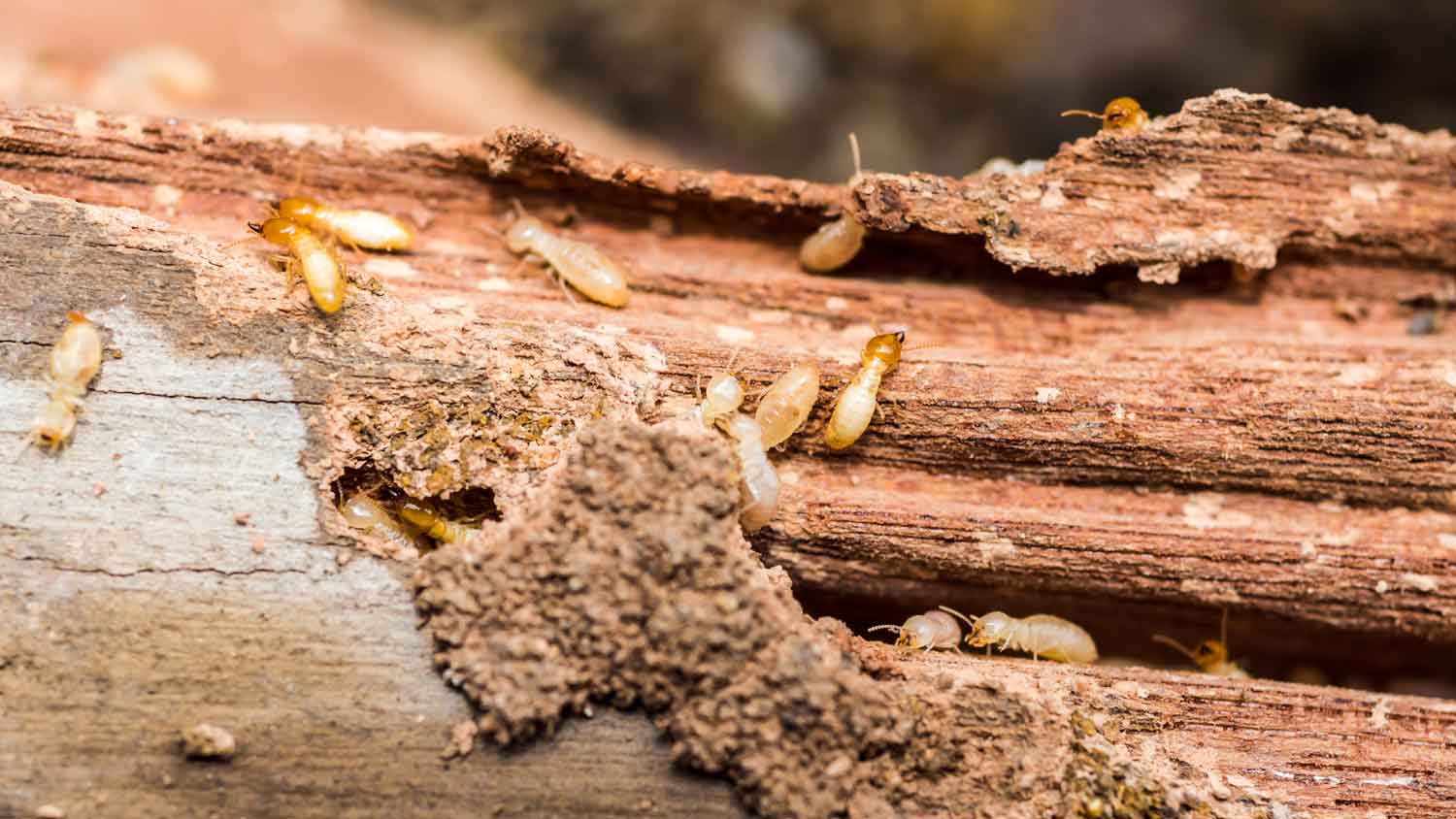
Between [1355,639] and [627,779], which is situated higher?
[1355,639]

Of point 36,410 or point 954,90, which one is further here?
point 954,90

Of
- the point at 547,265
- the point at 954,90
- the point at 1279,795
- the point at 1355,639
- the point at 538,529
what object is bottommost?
the point at 1279,795

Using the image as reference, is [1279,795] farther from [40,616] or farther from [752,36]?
[752,36]

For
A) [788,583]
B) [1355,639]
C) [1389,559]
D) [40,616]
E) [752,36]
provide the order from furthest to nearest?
[752,36], [1355,639], [1389,559], [788,583], [40,616]

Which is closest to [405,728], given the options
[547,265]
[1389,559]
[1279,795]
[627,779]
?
[627,779]

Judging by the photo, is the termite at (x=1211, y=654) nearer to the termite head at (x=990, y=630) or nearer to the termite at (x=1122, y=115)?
the termite head at (x=990, y=630)
